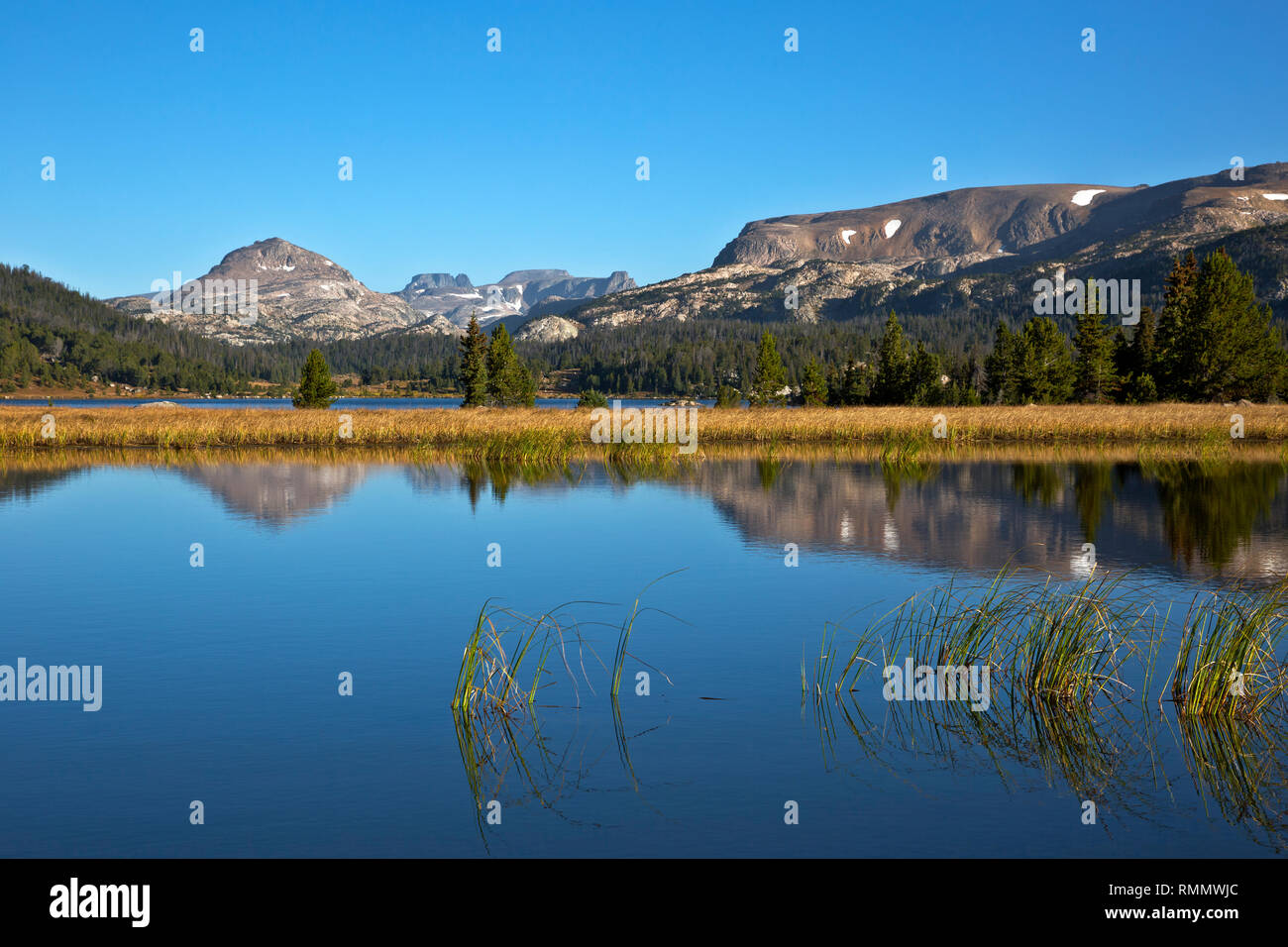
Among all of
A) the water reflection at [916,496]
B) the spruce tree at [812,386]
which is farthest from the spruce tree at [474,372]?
the water reflection at [916,496]

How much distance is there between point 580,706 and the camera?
10.9 meters

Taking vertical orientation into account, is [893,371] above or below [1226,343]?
below

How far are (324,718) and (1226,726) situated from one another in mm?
8715

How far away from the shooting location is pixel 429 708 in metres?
10.7

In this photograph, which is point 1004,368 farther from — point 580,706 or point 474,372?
point 580,706

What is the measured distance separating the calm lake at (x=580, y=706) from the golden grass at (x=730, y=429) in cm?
2429

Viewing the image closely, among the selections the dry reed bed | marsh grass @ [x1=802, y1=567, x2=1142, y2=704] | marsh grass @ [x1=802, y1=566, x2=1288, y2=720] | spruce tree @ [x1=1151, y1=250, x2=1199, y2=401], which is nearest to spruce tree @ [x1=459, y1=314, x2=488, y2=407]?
the dry reed bed

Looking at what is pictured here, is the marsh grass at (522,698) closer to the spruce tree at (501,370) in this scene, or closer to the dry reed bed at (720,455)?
the dry reed bed at (720,455)

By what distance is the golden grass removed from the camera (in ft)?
163

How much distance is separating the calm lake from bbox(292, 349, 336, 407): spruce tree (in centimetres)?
5513

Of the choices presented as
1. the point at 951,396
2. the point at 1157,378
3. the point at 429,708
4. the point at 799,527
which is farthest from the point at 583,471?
the point at 951,396

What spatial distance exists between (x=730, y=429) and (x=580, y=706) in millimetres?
40906

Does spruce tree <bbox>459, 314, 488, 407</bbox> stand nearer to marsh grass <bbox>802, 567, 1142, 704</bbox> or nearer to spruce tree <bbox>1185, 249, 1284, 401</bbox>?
spruce tree <bbox>1185, 249, 1284, 401</bbox>

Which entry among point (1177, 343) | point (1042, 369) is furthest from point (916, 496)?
point (1042, 369)
